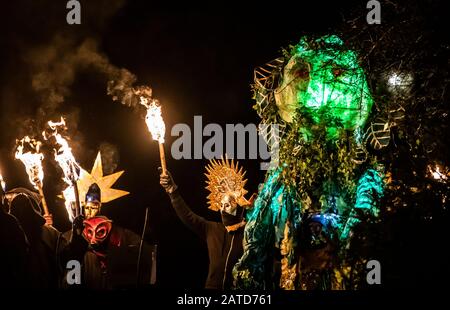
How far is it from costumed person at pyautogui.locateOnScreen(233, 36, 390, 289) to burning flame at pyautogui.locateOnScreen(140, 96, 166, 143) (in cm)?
169

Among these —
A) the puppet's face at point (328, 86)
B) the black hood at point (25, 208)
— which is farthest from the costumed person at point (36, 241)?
the puppet's face at point (328, 86)

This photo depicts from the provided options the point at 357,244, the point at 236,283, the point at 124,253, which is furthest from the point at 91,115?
the point at 357,244

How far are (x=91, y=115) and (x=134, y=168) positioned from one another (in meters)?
1.48

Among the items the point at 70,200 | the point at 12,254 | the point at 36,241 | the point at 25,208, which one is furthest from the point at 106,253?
the point at 12,254

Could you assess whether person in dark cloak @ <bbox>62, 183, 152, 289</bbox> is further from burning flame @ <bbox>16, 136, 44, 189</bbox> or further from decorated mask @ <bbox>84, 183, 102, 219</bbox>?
burning flame @ <bbox>16, 136, 44, 189</bbox>

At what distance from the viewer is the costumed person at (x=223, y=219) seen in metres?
11.5

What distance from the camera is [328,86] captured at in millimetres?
9930

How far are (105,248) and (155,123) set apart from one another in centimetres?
250

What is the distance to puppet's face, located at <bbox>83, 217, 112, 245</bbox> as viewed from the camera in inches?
466

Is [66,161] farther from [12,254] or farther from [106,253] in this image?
[12,254]

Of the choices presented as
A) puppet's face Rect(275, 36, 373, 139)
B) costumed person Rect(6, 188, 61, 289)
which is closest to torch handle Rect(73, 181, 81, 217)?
costumed person Rect(6, 188, 61, 289)

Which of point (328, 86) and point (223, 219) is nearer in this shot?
point (328, 86)
